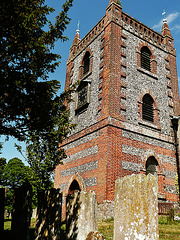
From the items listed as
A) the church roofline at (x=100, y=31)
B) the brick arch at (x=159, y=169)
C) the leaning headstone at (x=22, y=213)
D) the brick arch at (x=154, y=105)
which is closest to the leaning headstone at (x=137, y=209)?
the leaning headstone at (x=22, y=213)

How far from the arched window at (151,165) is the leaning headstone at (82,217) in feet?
25.0

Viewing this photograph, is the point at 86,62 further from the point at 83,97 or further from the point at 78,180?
the point at 78,180

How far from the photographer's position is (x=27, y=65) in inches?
275

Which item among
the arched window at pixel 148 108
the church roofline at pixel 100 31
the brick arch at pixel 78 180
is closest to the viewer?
the brick arch at pixel 78 180

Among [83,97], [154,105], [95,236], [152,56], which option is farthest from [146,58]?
[95,236]

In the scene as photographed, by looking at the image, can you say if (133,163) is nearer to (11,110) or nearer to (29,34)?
(11,110)

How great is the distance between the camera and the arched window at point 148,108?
46.8 feet

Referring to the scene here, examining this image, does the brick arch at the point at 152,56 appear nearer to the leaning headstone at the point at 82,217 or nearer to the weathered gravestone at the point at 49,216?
the leaning headstone at the point at 82,217

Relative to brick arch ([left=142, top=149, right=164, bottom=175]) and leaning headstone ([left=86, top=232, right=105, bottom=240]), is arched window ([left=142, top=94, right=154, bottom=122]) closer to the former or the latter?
brick arch ([left=142, top=149, right=164, bottom=175])

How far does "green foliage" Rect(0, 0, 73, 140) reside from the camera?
637 centimetres

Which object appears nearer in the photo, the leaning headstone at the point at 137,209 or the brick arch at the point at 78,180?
the leaning headstone at the point at 137,209

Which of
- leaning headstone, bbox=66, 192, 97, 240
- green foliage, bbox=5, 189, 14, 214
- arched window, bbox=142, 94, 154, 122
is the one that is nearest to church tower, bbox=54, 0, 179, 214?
arched window, bbox=142, 94, 154, 122

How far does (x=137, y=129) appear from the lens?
13117 millimetres

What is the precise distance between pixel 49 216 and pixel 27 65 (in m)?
4.48
